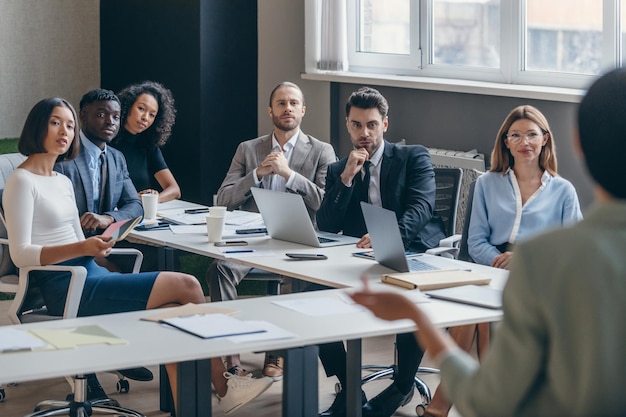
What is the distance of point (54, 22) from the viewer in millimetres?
7617

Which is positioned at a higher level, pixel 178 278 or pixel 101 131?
pixel 101 131

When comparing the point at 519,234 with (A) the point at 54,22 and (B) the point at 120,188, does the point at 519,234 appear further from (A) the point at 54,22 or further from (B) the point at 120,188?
(A) the point at 54,22

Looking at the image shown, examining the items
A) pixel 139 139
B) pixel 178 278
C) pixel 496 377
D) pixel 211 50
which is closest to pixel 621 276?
pixel 496 377

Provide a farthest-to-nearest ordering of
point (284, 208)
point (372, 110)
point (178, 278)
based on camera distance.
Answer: point (372, 110)
point (284, 208)
point (178, 278)

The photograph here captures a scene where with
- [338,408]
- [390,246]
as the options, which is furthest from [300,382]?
[338,408]

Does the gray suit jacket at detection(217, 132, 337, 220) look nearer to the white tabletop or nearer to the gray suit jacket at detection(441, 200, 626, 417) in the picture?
the white tabletop

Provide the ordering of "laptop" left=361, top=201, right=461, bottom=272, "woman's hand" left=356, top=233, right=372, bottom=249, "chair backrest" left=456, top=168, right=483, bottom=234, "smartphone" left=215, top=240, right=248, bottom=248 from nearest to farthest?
"laptop" left=361, top=201, right=461, bottom=272 → "woman's hand" left=356, top=233, right=372, bottom=249 → "smartphone" left=215, top=240, right=248, bottom=248 → "chair backrest" left=456, top=168, right=483, bottom=234

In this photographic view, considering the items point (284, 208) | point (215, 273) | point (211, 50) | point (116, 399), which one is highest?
point (211, 50)

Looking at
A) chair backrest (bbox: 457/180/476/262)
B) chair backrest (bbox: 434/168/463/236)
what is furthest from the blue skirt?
chair backrest (bbox: 434/168/463/236)

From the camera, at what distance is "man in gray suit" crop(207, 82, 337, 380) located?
16.2 ft

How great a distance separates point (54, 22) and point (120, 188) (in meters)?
3.06

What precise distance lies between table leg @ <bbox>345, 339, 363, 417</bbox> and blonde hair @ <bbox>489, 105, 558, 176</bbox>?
1.47m

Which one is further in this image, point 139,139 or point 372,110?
point 139,139

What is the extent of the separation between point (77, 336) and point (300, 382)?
0.61 meters
